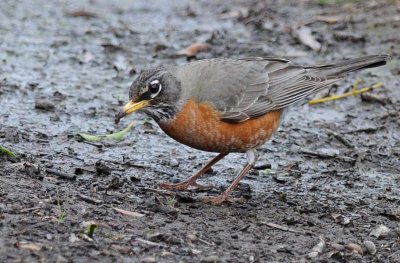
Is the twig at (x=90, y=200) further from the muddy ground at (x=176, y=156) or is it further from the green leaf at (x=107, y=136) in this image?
the green leaf at (x=107, y=136)

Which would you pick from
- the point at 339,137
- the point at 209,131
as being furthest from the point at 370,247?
the point at 339,137

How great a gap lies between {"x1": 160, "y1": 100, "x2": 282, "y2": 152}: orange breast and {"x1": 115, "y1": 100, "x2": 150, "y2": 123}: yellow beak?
25 centimetres

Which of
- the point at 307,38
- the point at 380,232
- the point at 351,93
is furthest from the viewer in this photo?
the point at 307,38

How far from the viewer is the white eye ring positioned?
6212mm

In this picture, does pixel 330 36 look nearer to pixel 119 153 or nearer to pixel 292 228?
pixel 119 153

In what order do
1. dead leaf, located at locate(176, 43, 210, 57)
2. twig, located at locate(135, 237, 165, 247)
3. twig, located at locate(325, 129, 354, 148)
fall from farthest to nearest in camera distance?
dead leaf, located at locate(176, 43, 210, 57) → twig, located at locate(325, 129, 354, 148) → twig, located at locate(135, 237, 165, 247)

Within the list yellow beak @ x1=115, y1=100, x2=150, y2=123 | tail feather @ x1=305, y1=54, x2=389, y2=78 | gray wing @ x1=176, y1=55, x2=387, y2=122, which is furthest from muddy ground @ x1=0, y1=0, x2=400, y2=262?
tail feather @ x1=305, y1=54, x2=389, y2=78

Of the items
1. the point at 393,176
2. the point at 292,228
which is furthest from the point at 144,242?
the point at 393,176

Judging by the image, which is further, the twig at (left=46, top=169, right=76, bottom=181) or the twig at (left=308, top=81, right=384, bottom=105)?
the twig at (left=308, top=81, right=384, bottom=105)

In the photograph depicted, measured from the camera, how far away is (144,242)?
5.10 m

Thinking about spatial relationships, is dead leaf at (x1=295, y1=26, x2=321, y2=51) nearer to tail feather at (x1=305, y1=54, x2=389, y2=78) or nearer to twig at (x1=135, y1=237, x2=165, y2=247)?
tail feather at (x1=305, y1=54, x2=389, y2=78)

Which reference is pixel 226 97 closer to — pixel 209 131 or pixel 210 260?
pixel 209 131

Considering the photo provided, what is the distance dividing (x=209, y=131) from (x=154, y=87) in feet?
1.82

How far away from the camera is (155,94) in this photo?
6.25m
